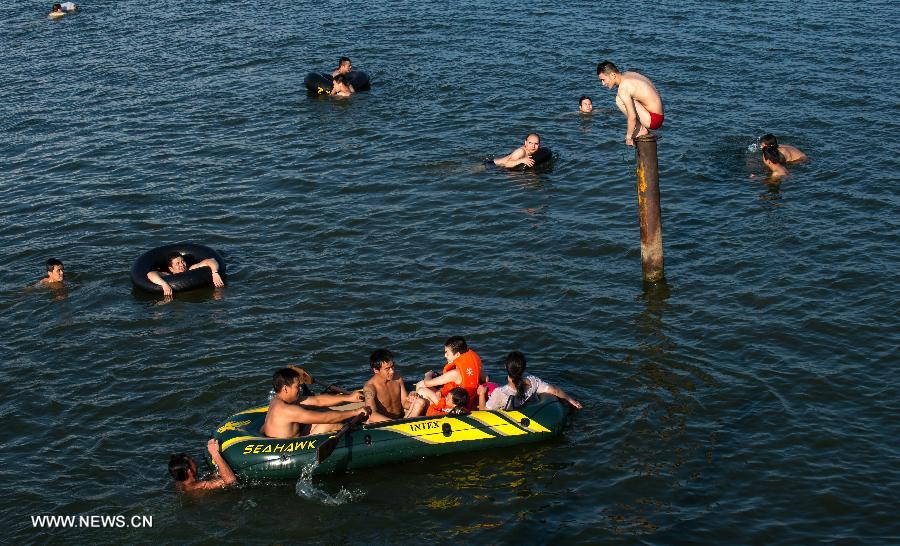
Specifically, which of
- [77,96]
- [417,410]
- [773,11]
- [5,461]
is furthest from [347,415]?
[773,11]

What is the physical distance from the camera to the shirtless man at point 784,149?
20.2 meters

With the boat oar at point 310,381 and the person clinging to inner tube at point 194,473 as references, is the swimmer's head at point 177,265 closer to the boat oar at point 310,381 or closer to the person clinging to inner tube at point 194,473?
the boat oar at point 310,381

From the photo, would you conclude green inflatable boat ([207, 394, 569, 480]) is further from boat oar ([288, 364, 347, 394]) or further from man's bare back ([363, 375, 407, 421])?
boat oar ([288, 364, 347, 394])

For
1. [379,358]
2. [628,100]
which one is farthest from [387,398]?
[628,100]

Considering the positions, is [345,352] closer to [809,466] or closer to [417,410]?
[417,410]

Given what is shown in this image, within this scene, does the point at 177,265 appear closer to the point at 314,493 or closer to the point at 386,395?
the point at 386,395

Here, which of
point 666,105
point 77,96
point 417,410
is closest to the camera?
point 417,410

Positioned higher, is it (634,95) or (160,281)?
(634,95)

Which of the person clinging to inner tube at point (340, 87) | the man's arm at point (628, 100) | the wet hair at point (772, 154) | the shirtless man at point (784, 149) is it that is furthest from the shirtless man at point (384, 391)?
the person clinging to inner tube at point (340, 87)

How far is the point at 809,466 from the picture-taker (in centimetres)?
1263

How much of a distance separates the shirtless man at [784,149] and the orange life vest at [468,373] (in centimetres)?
926

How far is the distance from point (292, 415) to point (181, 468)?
1.41m

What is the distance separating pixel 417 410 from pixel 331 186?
934 cm

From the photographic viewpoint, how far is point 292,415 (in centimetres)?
1288
